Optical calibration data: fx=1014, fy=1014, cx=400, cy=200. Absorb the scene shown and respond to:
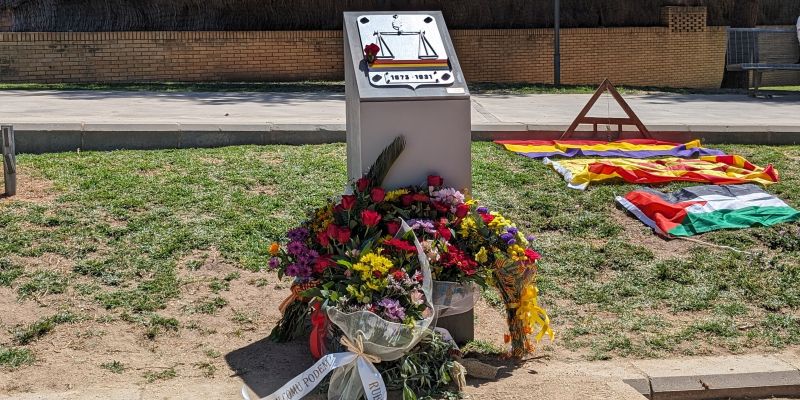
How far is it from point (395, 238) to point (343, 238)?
0.26 metres

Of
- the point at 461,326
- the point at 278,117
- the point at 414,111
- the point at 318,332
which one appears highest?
the point at 414,111

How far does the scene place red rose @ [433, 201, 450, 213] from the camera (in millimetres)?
5242

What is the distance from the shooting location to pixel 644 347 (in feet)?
18.6

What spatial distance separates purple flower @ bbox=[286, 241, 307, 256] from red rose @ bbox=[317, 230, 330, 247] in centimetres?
9

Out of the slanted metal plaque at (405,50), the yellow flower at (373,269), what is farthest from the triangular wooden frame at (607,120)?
the yellow flower at (373,269)

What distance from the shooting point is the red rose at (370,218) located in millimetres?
5066

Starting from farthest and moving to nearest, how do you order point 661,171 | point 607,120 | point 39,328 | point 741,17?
point 741,17 → point 607,120 → point 661,171 → point 39,328

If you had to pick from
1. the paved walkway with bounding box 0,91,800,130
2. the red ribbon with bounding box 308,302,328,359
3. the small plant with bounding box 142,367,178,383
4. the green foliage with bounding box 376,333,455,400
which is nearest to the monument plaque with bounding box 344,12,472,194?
the red ribbon with bounding box 308,302,328,359

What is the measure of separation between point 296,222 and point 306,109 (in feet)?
18.4

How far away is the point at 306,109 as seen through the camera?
506 inches

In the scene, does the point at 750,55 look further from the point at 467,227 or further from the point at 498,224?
the point at 467,227

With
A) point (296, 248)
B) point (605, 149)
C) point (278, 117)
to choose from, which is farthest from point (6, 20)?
point (296, 248)

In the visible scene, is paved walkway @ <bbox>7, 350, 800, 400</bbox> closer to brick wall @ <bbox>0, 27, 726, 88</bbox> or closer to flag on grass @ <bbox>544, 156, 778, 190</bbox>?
flag on grass @ <bbox>544, 156, 778, 190</bbox>

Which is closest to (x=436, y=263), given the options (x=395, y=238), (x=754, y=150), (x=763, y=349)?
(x=395, y=238)
